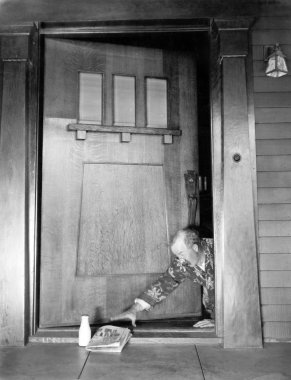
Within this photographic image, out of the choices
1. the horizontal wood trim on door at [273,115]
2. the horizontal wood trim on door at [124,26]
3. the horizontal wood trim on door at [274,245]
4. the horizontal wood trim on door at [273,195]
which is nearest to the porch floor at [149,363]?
the horizontal wood trim on door at [274,245]

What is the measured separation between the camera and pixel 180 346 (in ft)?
7.84

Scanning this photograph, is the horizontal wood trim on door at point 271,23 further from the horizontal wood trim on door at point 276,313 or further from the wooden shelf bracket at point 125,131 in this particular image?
the horizontal wood trim on door at point 276,313

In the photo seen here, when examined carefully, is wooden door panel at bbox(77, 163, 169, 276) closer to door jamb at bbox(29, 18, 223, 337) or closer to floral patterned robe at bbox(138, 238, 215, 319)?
floral patterned robe at bbox(138, 238, 215, 319)

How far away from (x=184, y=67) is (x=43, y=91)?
41.2 inches

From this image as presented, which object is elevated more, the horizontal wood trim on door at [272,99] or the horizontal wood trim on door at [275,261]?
the horizontal wood trim on door at [272,99]

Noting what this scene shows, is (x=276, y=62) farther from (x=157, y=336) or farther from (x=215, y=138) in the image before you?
(x=157, y=336)

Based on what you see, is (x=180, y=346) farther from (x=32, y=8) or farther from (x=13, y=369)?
(x=32, y=8)

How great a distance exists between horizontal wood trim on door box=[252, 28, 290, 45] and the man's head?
1.32m

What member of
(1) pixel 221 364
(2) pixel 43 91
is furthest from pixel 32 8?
(1) pixel 221 364

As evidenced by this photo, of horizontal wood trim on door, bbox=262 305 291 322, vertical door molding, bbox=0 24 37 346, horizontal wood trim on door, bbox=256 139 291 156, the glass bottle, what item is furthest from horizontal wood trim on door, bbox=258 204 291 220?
vertical door molding, bbox=0 24 37 346

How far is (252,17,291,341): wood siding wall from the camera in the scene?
2473 mm

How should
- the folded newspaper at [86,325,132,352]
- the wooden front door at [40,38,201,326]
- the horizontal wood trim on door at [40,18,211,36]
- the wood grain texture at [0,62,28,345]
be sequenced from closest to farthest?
the folded newspaper at [86,325,132,352], the wood grain texture at [0,62,28,345], the horizontal wood trim on door at [40,18,211,36], the wooden front door at [40,38,201,326]

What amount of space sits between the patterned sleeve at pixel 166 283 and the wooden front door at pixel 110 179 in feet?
0.33

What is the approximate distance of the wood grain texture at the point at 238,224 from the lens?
2.36m
